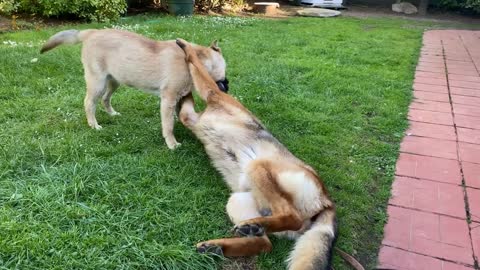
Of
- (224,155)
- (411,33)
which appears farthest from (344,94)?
(411,33)

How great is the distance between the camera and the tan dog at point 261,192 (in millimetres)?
2438

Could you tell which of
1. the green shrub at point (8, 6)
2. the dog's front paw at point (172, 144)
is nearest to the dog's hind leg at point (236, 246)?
the dog's front paw at point (172, 144)

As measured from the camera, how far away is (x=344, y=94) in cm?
551

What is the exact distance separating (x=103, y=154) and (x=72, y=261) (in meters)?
1.30

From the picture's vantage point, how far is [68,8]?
29.4 feet

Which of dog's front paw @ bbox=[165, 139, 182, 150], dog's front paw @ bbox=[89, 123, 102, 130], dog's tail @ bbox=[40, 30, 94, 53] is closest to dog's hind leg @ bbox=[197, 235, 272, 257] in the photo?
dog's front paw @ bbox=[165, 139, 182, 150]

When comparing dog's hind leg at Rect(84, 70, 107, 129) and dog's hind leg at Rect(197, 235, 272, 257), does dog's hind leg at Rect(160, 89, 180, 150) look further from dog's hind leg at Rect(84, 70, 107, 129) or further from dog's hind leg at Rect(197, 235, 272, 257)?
dog's hind leg at Rect(197, 235, 272, 257)

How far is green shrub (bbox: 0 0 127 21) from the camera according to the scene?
8773 millimetres

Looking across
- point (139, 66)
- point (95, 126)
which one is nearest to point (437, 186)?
point (139, 66)

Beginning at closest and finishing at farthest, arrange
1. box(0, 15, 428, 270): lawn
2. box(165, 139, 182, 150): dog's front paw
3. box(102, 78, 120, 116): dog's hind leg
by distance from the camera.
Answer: box(0, 15, 428, 270): lawn, box(165, 139, 182, 150): dog's front paw, box(102, 78, 120, 116): dog's hind leg

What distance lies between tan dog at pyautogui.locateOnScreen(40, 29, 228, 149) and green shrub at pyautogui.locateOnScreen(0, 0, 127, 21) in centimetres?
575

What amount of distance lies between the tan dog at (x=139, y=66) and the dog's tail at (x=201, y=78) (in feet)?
0.22

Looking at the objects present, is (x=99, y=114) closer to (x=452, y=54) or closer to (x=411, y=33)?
(x=452, y=54)

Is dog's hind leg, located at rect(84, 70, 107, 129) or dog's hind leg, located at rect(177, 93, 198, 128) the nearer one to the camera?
dog's hind leg, located at rect(177, 93, 198, 128)
